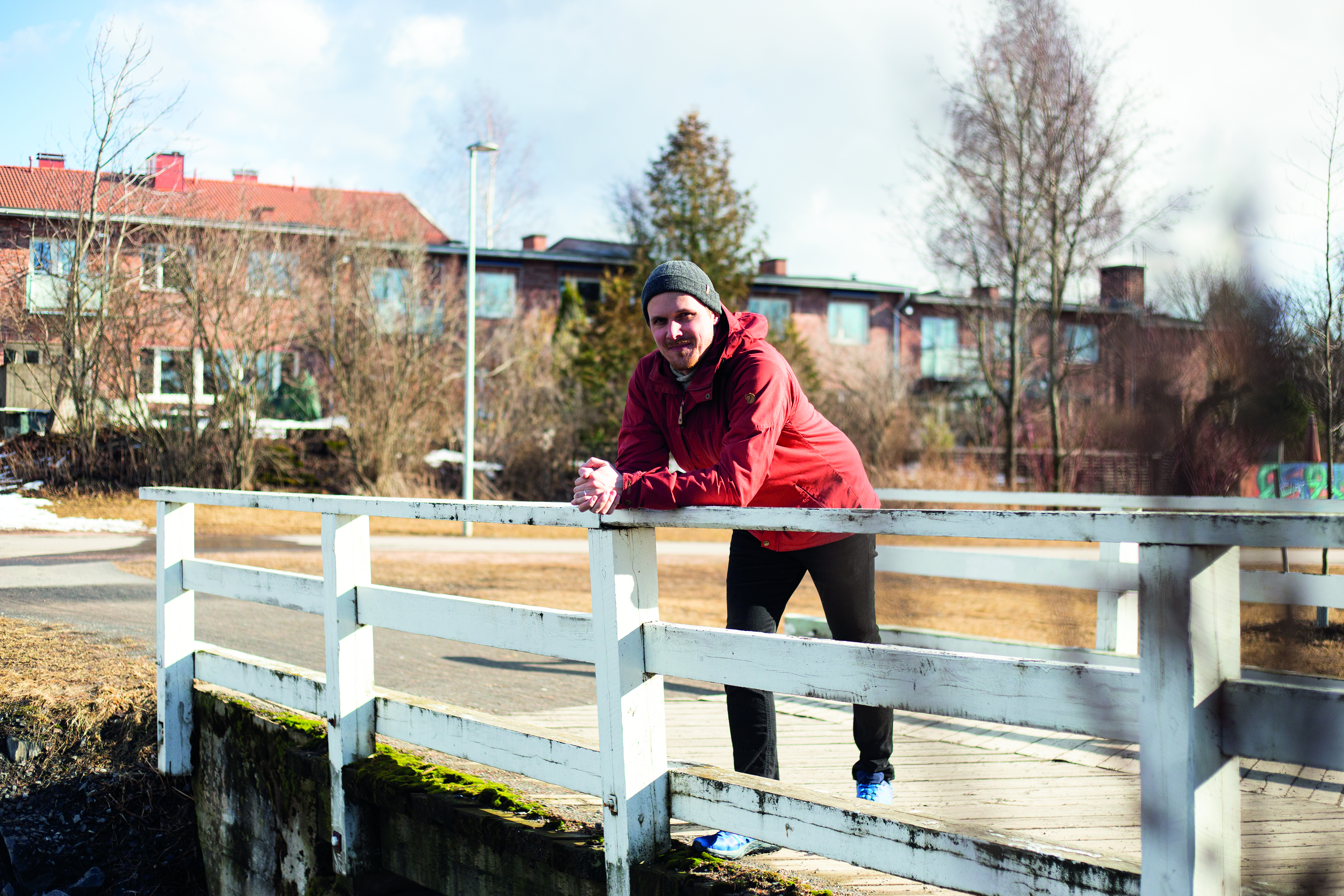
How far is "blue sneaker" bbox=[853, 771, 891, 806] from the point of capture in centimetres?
324

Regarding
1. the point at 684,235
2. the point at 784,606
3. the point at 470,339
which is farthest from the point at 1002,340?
the point at 684,235

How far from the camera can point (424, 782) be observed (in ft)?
12.2

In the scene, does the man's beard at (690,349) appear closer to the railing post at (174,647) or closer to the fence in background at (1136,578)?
the fence in background at (1136,578)

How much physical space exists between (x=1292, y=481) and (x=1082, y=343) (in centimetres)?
17

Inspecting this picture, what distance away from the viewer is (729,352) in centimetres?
302

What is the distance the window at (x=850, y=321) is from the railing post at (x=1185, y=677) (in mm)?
38722

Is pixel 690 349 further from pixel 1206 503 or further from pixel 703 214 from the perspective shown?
pixel 703 214

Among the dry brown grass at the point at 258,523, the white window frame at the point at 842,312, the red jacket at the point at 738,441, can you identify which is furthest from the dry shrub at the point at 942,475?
the white window frame at the point at 842,312

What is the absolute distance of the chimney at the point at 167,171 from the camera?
66.1 ft

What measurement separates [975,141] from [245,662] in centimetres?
465

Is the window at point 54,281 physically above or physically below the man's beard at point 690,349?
above

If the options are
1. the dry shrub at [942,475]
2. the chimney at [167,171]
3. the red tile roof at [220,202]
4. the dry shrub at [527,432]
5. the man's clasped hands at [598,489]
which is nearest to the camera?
the man's clasped hands at [598,489]

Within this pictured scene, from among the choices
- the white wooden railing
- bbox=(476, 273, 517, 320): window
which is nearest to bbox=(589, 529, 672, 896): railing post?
the white wooden railing

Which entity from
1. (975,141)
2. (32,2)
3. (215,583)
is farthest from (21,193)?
(975,141)
